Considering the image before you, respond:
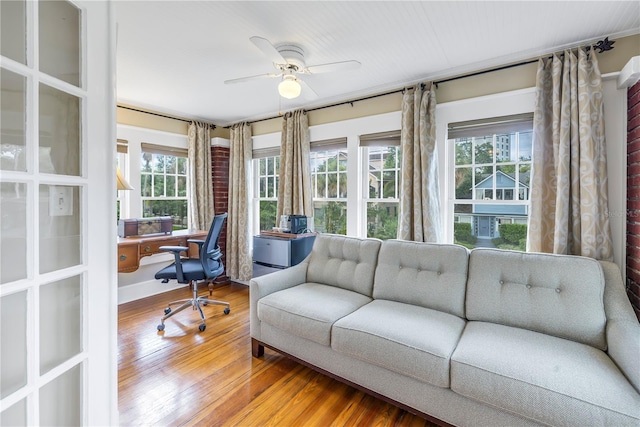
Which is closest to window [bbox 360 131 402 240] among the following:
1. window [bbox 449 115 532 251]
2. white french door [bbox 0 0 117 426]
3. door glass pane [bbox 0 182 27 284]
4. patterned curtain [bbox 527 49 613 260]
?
window [bbox 449 115 532 251]

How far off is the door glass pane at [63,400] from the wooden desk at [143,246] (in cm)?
208

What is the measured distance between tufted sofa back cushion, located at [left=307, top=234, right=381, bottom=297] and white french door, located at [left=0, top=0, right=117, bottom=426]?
1712 mm

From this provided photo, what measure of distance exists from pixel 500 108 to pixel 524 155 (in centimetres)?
45

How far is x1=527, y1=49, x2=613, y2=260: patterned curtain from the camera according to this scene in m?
2.08

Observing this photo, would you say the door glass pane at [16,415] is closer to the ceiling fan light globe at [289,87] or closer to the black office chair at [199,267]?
the black office chair at [199,267]

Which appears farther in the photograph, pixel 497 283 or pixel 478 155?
pixel 478 155

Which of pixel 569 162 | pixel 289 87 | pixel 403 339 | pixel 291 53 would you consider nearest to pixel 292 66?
pixel 291 53

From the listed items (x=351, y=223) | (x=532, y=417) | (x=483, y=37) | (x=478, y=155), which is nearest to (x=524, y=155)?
(x=478, y=155)

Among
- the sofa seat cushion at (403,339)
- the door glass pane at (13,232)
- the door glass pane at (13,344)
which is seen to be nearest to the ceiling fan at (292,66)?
the door glass pane at (13,232)

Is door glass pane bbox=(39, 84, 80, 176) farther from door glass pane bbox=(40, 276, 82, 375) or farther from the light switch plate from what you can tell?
door glass pane bbox=(40, 276, 82, 375)

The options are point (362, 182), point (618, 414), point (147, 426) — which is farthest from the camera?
point (362, 182)

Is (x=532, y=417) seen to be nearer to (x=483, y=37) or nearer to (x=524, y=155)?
(x=524, y=155)

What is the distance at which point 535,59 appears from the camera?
237cm

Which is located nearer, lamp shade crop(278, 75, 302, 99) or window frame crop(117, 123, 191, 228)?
lamp shade crop(278, 75, 302, 99)
